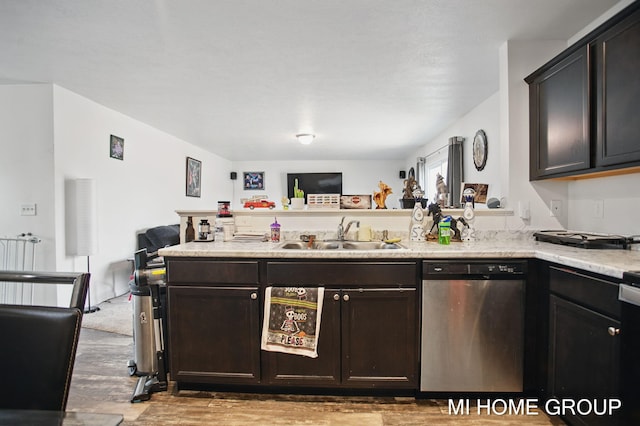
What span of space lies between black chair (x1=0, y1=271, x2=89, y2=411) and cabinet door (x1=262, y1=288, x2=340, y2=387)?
1.24 metres

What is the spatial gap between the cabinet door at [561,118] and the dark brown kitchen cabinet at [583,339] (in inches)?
31.0

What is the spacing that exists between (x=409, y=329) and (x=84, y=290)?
161cm

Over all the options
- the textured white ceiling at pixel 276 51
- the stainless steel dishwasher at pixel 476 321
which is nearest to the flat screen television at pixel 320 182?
the textured white ceiling at pixel 276 51

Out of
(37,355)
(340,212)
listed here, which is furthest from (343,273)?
(37,355)

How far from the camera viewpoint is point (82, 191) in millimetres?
3512

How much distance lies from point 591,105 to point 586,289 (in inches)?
42.9

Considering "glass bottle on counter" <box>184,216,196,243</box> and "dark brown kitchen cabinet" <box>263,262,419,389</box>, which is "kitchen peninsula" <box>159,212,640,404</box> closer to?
"dark brown kitchen cabinet" <box>263,262,419,389</box>

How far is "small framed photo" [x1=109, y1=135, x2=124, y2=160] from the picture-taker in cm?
419

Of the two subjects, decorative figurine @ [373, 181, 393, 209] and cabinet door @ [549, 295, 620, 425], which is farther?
decorative figurine @ [373, 181, 393, 209]

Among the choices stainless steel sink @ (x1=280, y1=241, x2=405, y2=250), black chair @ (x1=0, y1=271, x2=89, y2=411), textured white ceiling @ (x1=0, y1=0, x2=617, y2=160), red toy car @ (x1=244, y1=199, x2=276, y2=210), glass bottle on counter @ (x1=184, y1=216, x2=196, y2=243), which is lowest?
black chair @ (x1=0, y1=271, x2=89, y2=411)

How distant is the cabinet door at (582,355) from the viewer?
1.40 meters

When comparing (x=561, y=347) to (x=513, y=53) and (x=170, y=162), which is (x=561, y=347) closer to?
(x=513, y=53)

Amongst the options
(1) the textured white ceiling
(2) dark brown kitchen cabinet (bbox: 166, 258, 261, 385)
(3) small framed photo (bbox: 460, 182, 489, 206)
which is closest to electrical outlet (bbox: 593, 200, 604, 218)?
(3) small framed photo (bbox: 460, 182, 489, 206)

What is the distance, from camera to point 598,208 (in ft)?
7.22
